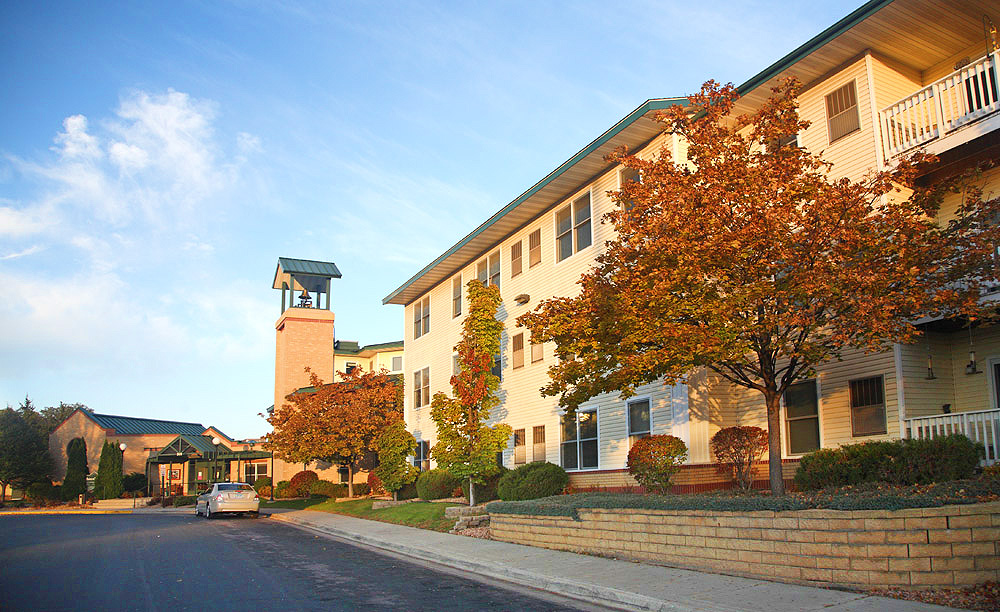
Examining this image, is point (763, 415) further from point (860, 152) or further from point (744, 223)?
point (744, 223)

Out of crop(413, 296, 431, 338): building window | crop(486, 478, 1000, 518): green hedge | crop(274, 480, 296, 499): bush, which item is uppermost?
crop(413, 296, 431, 338): building window

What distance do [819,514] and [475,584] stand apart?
5.36 meters

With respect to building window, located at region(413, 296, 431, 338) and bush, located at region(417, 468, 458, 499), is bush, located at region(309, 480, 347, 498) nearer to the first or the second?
building window, located at region(413, 296, 431, 338)

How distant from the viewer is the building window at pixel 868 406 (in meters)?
16.3

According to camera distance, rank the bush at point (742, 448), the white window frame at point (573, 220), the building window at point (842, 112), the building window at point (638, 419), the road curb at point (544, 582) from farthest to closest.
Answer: the white window frame at point (573, 220) → the building window at point (638, 419) → the bush at point (742, 448) → the building window at point (842, 112) → the road curb at point (544, 582)

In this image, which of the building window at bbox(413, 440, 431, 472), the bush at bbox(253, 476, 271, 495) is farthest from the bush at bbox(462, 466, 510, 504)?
the bush at bbox(253, 476, 271, 495)

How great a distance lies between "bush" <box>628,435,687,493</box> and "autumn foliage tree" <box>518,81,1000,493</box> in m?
4.73

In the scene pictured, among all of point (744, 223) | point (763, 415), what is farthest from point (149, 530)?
point (744, 223)

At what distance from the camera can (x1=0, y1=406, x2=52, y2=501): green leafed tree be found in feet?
173

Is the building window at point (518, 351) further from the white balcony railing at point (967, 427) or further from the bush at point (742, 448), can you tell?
the white balcony railing at point (967, 427)

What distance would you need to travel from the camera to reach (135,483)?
5478 centimetres

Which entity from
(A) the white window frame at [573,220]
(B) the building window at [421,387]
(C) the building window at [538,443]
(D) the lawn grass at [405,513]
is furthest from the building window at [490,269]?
(D) the lawn grass at [405,513]

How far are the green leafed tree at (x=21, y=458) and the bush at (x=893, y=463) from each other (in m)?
54.5

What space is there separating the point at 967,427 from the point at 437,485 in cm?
2014
